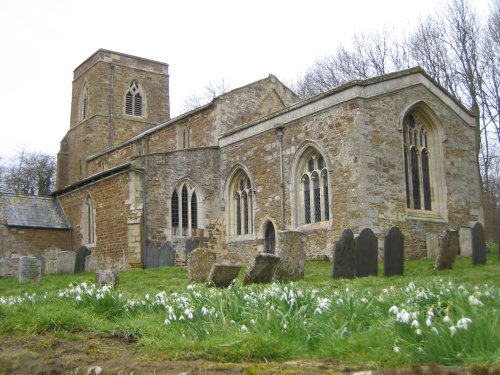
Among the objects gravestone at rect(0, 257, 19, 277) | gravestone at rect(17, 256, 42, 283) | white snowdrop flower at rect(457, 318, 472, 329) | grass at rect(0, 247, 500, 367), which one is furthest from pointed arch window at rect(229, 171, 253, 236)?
white snowdrop flower at rect(457, 318, 472, 329)

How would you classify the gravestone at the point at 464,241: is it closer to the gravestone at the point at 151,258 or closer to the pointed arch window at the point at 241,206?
the pointed arch window at the point at 241,206

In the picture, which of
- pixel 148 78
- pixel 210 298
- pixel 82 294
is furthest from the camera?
pixel 148 78

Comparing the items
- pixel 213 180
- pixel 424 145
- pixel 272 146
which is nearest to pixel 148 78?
pixel 213 180

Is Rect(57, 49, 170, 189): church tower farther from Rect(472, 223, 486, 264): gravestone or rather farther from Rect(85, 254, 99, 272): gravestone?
Rect(472, 223, 486, 264): gravestone

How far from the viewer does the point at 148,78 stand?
38.1m

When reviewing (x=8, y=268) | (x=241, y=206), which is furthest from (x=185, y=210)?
(x=8, y=268)

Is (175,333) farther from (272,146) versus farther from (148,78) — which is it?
(148,78)

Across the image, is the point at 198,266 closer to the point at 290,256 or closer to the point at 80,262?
the point at 290,256

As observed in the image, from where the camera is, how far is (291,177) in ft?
64.2

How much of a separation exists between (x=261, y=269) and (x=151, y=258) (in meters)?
10.4

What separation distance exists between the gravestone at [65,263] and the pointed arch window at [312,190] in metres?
8.25

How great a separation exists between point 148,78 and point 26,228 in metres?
16.1

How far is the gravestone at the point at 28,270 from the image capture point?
15562mm

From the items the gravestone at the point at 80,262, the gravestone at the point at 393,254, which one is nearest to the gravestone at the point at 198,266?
the gravestone at the point at 393,254
